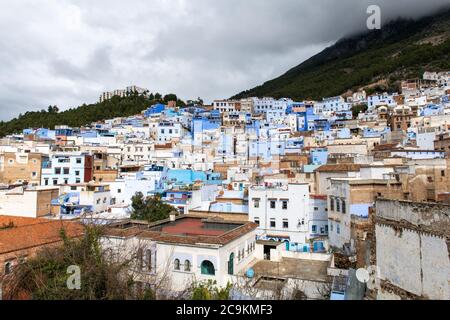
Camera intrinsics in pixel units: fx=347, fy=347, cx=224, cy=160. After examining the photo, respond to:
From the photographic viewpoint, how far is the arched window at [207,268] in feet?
54.2

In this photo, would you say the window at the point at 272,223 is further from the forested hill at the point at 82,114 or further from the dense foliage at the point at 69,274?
the forested hill at the point at 82,114

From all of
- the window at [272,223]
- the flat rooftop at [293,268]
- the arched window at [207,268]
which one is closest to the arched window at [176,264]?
the arched window at [207,268]

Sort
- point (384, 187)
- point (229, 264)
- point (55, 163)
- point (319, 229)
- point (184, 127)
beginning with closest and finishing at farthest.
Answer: point (229, 264) < point (384, 187) < point (319, 229) < point (55, 163) < point (184, 127)

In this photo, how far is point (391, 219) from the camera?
12.8 metres

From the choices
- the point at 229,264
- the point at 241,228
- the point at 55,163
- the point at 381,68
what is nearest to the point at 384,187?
the point at 241,228

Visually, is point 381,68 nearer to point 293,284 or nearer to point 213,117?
point 213,117

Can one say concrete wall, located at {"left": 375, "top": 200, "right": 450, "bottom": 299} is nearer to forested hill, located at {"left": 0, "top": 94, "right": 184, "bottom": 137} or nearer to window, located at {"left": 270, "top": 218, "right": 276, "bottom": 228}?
window, located at {"left": 270, "top": 218, "right": 276, "bottom": 228}

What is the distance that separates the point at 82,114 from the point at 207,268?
88056 millimetres

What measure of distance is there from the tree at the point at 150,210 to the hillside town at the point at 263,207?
77 cm

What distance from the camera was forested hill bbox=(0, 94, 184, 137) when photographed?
84.0 metres

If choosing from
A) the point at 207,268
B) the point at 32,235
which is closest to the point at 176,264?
the point at 207,268

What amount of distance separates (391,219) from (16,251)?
17025mm

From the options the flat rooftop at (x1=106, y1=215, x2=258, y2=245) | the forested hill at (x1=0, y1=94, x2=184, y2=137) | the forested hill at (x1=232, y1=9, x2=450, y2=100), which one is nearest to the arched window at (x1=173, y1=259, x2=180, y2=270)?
the flat rooftop at (x1=106, y1=215, x2=258, y2=245)

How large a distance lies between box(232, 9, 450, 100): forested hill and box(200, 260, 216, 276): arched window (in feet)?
283
